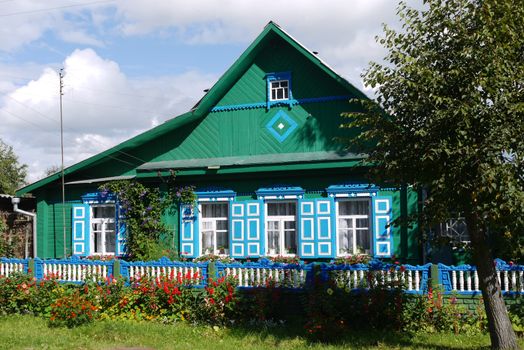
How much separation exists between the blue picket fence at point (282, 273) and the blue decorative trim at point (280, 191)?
3090mm

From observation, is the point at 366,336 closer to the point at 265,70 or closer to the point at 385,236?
the point at 385,236

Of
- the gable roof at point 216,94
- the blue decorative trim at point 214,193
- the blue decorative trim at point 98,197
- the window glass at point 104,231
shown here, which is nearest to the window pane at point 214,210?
the blue decorative trim at point 214,193

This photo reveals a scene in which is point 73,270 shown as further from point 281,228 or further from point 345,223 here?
point 345,223

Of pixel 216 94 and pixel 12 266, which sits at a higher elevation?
pixel 216 94

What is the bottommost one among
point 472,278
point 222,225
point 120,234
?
point 472,278

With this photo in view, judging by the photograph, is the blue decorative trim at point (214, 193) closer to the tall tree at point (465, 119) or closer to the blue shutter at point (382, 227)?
the blue shutter at point (382, 227)

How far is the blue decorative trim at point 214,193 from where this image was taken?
15.0 m

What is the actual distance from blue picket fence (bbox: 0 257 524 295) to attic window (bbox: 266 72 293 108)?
498 cm

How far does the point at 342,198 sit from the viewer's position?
14133 millimetres

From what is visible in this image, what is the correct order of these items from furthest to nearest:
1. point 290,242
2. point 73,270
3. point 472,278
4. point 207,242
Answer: point 207,242, point 290,242, point 73,270, point 472,278

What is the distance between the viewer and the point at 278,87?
15133 millimetres

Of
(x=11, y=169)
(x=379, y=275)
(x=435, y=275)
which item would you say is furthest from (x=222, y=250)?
(x=11, y=169)

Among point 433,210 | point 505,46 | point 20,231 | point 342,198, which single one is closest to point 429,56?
point 505,46

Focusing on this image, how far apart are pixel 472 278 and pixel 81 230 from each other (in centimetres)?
1066
